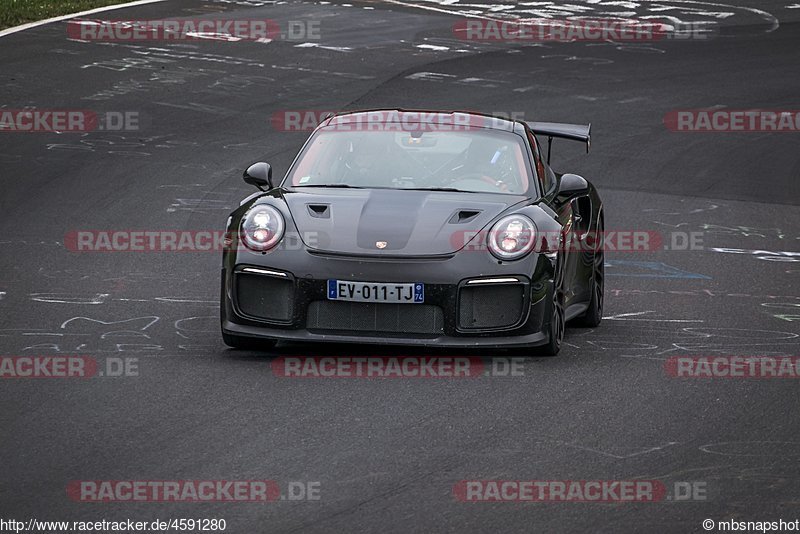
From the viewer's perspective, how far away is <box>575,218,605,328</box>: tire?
31.4ft

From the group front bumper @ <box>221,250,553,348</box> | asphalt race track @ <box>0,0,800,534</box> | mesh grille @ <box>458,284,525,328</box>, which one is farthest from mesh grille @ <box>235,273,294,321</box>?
mesh grille @ <box>458,284,525,328</box>

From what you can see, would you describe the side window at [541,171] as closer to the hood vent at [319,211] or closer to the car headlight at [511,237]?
the car headlight at [511,237]

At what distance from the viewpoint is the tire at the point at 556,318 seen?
827 cm

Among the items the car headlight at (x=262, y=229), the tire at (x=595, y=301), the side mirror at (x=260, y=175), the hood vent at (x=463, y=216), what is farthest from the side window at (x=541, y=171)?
the car headlight at (x=262, y=229)

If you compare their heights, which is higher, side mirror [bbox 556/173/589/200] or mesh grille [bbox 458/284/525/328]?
side mirror [bbox 556/173/589/200]

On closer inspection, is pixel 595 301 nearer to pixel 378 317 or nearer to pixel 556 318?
pixel 556 318

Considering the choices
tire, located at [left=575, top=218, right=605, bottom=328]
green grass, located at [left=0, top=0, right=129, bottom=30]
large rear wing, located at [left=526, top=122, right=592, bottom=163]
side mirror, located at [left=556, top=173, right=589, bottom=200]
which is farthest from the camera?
green grass, located at [left=0, top=0, right=129, bottom=30]

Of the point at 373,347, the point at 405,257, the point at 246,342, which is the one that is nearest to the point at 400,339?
the point at 405,257

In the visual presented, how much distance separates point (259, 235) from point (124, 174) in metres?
6.82

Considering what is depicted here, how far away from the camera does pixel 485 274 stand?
26.4 ft

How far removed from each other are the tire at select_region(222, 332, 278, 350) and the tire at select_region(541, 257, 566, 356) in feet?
4.74

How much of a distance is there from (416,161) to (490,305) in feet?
4.74

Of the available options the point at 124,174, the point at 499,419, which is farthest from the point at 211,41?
the point at 499,419

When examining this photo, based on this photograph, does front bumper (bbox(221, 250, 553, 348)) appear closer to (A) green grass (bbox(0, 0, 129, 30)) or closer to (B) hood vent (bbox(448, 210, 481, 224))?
(B) hood vent (bbox(448, 210, 481, 224))
